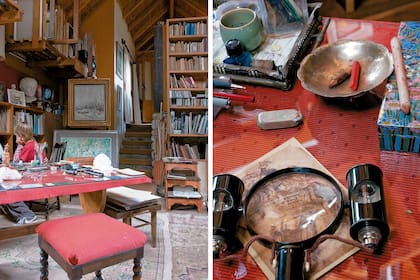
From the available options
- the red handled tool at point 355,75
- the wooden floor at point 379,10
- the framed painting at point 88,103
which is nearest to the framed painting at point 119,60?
the framed painting at point 88,103

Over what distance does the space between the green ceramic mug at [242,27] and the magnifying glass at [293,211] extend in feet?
0.69

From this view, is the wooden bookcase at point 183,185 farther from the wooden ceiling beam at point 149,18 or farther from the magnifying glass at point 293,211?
the magnifying glass at point 293,211

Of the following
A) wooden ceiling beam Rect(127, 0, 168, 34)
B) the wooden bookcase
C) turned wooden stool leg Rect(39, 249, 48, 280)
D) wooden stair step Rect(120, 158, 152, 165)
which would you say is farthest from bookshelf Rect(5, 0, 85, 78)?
turned wooden stool leg Rect(39, 249, 48, 280)

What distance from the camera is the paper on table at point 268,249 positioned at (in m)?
0.37

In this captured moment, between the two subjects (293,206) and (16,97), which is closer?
(293,206)

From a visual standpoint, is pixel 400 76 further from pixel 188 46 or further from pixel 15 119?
pixel 15 119

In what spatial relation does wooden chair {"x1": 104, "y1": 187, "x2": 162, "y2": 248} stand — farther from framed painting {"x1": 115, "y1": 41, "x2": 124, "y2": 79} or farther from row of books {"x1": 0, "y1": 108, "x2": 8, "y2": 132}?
framed painting {"x1": 115, "y1": 41, "x2": 124, "y2": 79}

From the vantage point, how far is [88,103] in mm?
3180

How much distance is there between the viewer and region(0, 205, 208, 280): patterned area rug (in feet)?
5.33

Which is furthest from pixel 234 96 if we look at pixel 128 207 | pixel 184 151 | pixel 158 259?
pixel 184 151

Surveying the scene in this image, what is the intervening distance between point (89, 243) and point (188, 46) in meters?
2.37

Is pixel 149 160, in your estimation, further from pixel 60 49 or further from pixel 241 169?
pixel 241 169

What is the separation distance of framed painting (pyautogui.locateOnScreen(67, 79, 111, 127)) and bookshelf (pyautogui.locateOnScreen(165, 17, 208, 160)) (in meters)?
0.60

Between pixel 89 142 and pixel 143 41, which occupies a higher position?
pixel 143 41
